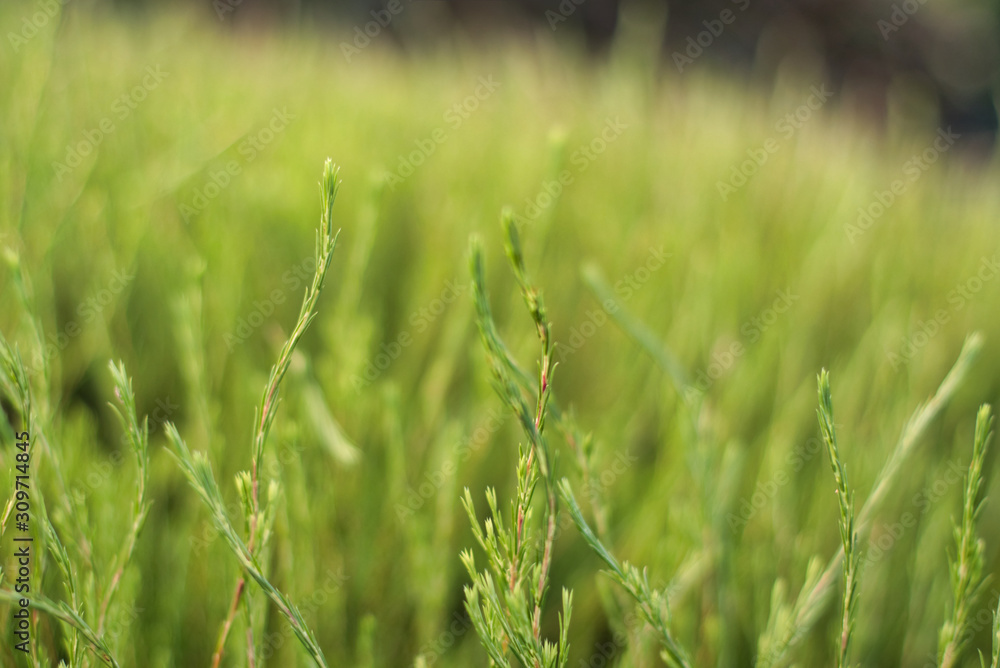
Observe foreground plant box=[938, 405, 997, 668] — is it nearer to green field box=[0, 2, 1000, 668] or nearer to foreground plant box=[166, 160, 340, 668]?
green field box=[0, 2, 1000, 668]

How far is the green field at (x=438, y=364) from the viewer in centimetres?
50

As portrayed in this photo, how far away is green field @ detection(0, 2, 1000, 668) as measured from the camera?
1.62ft

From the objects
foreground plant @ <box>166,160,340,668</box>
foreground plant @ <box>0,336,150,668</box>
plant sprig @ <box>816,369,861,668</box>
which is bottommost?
foreground plant @ <box>0,336,150,668</box>

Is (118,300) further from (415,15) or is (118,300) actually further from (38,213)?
(415,15)

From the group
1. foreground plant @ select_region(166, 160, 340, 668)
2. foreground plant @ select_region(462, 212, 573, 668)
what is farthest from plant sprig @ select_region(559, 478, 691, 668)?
foreground plant @ select_region(166, 160, 340, 668)

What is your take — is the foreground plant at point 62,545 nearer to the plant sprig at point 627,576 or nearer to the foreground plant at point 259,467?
the foreground plant at point 259,467

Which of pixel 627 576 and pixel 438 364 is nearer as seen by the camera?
pixel 627 576

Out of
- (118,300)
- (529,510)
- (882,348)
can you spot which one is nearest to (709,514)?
(529,510)

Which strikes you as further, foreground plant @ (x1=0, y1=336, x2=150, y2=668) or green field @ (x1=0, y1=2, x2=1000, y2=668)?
green field @ (x1=0, y1=2, x2=1000, y2=668)

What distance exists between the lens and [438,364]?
27.9 inches

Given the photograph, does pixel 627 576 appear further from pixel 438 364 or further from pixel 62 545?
pixel 438 364

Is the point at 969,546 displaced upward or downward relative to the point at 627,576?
upward

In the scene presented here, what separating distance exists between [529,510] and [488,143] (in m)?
1.19

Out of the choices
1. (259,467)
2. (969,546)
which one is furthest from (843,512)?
(259,467)
